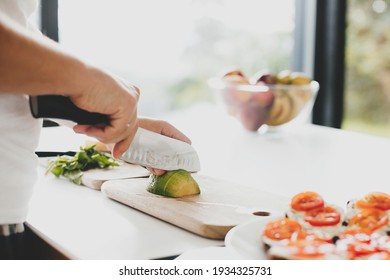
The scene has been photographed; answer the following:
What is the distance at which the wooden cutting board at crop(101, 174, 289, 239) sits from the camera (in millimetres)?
973

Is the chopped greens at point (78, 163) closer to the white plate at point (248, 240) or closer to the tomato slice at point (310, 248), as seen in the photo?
the white plate at point (248, 240)

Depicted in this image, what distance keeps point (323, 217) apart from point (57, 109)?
40cm

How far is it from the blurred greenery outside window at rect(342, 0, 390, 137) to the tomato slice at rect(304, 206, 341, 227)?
1.97 meters

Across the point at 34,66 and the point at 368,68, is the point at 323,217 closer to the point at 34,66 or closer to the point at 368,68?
the point at 34,66

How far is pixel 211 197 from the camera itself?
1132mm

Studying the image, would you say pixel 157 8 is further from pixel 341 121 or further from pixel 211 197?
pixel 211 197

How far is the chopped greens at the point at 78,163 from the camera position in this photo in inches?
52.1

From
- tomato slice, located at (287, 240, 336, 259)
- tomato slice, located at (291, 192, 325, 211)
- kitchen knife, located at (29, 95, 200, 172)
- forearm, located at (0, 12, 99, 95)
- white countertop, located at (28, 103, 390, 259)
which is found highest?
forearm, located at (0, 12, 99, 95)

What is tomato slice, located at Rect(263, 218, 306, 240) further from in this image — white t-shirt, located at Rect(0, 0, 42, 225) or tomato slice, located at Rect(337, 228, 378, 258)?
white t-shirt, located at Rect(0, 0, 42, 225)

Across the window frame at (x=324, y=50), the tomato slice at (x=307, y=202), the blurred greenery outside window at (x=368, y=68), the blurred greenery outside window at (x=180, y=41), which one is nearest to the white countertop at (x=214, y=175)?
the tomato slice at (x=307, y=202)

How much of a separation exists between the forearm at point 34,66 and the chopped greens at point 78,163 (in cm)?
50

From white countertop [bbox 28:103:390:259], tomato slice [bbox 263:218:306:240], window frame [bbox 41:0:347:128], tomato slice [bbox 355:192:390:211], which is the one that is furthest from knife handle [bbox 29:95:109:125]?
window frame [bbox 41:0:347:128]
